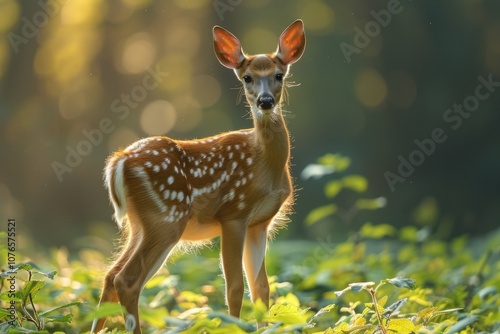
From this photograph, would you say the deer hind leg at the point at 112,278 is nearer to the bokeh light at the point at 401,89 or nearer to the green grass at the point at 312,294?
the green grass at the point at 312,294

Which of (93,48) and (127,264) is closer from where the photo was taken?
(127,264)

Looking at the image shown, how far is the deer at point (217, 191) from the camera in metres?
4.72

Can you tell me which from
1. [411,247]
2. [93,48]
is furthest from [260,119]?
[93,48]

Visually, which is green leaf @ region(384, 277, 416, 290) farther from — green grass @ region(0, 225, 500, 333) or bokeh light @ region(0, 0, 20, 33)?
bokeh light @ region(0, 0, 20, 33)

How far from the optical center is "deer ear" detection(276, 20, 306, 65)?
535 cm

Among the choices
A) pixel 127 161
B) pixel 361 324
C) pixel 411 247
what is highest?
pixel 127 161

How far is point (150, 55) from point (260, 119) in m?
10.1

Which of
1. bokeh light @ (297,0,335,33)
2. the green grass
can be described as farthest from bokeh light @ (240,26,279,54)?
the green grass

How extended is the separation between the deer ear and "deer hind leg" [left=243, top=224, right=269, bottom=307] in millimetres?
985

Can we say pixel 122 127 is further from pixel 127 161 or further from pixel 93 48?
pixel 127 161

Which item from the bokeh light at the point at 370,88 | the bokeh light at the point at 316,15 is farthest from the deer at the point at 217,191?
the bokeh light at the point at 316,15

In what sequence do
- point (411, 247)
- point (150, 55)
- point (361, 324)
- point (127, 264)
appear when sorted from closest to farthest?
1. point (361, 324)
2. point (127, 264)
3. point (411, 247)
4. point (150, 55)

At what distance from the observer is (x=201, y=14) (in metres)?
14.8

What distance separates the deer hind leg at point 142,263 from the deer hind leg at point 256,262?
0.64 meters
